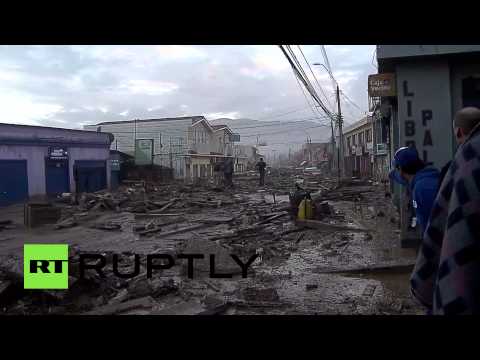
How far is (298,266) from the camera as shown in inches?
312

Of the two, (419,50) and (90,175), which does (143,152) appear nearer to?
(90,175)

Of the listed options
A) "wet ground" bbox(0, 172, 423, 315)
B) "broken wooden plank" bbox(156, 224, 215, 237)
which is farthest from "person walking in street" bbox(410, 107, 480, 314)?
"broken wooden plank" bbox(156, 224, 215, 237)

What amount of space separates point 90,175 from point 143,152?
7135 mm

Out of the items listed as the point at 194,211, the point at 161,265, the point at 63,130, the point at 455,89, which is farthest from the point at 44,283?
the point at 63,130

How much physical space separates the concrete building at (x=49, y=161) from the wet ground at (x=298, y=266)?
34.6ft

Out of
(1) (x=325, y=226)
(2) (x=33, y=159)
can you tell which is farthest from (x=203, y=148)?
(1) (x=325, y=226)

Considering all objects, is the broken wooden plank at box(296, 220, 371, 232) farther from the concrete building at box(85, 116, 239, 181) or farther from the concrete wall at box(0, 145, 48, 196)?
the concrete building at box(85, 116, 239, 181)

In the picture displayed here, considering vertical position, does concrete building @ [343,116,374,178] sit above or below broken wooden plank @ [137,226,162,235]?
above

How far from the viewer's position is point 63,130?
27406 mm

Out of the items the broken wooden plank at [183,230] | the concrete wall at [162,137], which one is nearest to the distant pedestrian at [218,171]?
the concrete wall at [162,137]

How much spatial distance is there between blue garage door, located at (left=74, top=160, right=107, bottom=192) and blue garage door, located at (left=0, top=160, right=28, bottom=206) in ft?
14.8

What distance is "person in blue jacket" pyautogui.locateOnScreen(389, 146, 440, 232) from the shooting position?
3012mm
